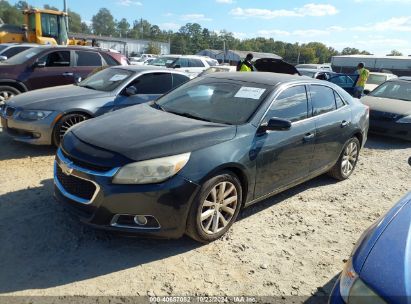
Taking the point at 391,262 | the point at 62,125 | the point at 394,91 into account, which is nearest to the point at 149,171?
the point at 391,262

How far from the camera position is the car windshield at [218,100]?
4008mm

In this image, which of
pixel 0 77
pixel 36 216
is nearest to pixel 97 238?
pixel 36 216

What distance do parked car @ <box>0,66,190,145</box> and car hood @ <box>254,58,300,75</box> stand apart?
3629mm

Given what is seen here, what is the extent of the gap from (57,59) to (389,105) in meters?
8.01

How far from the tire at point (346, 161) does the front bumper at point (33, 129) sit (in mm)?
4311

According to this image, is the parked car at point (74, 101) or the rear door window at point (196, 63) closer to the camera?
the parked car at point (74, 101)

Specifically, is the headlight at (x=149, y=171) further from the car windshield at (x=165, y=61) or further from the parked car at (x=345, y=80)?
the car windshield at (x=165, y=61)

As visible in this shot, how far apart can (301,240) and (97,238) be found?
6.72 ft

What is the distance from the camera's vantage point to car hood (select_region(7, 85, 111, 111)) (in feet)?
18.9

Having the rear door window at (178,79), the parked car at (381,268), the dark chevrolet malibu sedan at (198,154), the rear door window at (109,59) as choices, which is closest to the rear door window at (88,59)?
the rear door window at (109,59)

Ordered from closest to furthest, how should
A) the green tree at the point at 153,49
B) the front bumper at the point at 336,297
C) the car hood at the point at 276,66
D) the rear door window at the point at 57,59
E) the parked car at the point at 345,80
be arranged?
the front bumper at the point at 336,297 → the rear door window at the point at 57,59 → the car hood at the point at 276,66 → the parked car at the point at 345,80 → the green tree at the point at 153,49

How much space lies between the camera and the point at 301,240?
12.7 feet

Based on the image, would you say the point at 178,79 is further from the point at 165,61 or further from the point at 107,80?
the point at 165,61

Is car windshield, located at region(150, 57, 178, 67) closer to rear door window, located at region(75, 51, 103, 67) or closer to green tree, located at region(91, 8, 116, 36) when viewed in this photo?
rear door window, located at region(75, 51, 103, 67)
